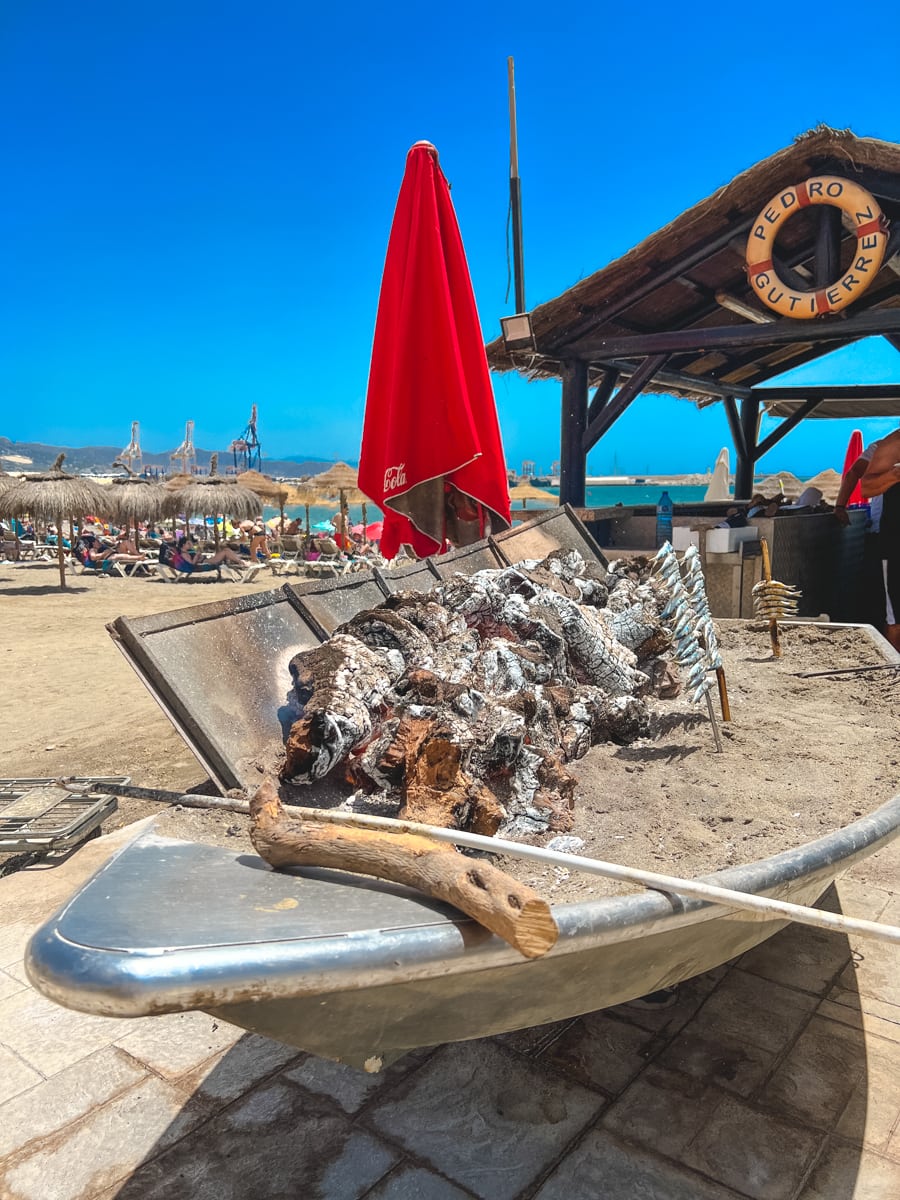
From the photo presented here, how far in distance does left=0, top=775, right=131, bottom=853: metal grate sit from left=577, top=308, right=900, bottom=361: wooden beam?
6328 mm

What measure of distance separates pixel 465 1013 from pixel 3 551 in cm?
2415

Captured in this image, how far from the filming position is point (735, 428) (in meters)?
11.6

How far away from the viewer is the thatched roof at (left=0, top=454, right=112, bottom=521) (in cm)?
1551

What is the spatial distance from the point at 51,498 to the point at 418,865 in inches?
652

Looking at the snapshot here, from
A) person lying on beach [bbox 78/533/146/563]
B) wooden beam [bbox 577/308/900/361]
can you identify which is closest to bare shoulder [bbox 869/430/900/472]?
wooden beam [bbox 577/308/900/361]

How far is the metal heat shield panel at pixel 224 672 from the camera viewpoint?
8.00 feet

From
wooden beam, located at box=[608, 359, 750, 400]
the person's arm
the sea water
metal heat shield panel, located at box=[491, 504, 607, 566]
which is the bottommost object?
metal heat shield panel, located at box=[491, 504, 607, 566]

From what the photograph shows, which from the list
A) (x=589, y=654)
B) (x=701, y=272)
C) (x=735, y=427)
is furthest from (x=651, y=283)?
(x=589, y=654)

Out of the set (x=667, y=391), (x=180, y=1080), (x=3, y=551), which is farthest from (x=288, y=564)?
(x=180, y=1080)

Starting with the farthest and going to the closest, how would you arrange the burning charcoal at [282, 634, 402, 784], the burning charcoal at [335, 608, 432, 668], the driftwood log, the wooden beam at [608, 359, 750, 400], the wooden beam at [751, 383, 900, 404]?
the wooden beam at [751, 383, 900, 404], the wooden beam at [608, 359, 750, 400], the burning charcoal at [335, 608, 432, 668], the burning charcoal at [282, 634, 402, 784], the driftwood log

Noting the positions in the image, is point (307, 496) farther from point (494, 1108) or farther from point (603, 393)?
point (494, 1108)

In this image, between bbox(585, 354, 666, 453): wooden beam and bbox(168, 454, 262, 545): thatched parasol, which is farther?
bbox(168, 454, 262, 545): thatched parasol

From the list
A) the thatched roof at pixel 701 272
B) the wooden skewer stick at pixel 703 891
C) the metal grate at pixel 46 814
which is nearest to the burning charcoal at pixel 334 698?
the wooden skewer stick at pixel 703 891

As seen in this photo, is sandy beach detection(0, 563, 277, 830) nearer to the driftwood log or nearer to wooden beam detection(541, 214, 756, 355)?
the driftwood log
